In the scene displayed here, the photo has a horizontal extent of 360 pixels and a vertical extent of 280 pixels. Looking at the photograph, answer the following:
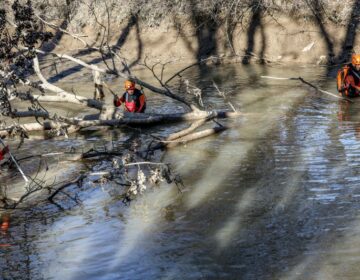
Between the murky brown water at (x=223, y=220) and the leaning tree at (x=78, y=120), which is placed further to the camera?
the leaning tree at (x=78, y=120)

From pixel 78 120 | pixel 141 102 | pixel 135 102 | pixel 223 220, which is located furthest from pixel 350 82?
pixel 223 220

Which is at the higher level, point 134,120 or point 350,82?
point 350,82

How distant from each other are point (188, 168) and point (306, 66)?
1168cm

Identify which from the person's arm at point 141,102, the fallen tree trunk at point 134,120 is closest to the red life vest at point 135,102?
the person's arm at point 141,102

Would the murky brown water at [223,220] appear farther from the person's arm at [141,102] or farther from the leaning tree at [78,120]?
the person's arm at [141,102]

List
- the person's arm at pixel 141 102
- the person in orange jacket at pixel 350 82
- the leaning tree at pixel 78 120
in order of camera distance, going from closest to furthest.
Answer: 1. the leaning tree at pixel 78 120
2. the person's arm at pixel 141 102
3. the person in orange jacket at pixel 350 82

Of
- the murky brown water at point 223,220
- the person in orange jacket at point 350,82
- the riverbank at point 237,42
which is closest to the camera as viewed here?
the murky brown water at point 223,220

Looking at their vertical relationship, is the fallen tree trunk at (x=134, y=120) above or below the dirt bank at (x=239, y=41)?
below

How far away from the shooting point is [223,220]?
10.0 m

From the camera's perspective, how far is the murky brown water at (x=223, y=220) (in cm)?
857

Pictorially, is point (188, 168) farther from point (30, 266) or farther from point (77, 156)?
point (30, 266)

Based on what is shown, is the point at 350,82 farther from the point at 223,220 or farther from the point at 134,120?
the point at 223,220

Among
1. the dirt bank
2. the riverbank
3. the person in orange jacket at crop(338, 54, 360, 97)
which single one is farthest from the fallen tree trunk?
the riverbank

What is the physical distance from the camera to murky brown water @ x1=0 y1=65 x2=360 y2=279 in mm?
8570
